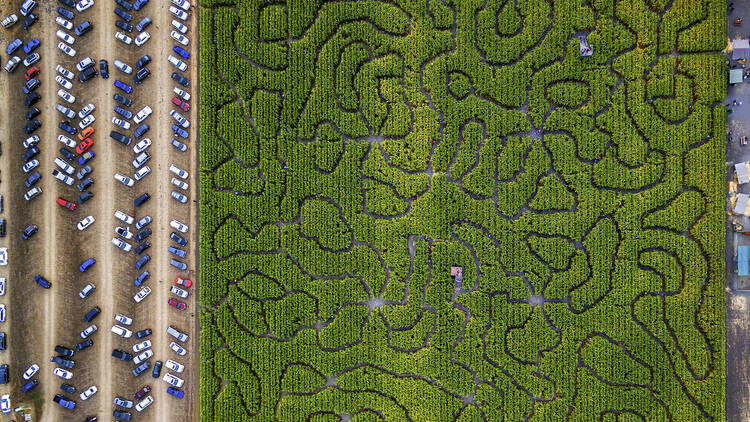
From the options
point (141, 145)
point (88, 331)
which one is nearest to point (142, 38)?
point (141, 145)

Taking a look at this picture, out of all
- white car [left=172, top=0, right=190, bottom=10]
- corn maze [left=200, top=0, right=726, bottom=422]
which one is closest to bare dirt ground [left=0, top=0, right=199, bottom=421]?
white car [left=172, top=0, right=190, bottom=10]

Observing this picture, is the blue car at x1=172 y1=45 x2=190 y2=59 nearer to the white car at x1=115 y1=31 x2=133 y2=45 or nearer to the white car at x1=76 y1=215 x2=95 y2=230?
the white car at x1=115 y1=31 x2=133 y2=45

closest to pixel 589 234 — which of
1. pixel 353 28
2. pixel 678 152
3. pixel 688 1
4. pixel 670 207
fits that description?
pixel 670 207

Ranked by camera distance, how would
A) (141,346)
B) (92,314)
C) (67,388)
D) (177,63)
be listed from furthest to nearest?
(177,63) < (141,346) < (92,314) < (67,388)

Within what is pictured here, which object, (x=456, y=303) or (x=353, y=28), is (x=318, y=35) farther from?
(x=456, y=303)

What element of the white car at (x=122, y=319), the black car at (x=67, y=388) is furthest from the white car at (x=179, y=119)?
the black car at (x=67, y=388)

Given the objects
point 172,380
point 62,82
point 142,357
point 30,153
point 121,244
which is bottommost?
point 172,380

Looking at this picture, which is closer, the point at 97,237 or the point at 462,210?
the point at 462,210

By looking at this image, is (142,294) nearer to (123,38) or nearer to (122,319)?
(122,319)
